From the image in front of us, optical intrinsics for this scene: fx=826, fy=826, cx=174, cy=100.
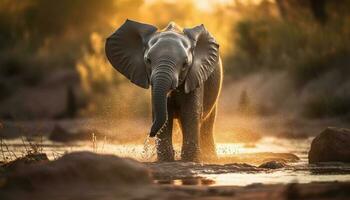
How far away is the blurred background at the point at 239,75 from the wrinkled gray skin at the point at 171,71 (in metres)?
2.90

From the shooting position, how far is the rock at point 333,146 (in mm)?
9695

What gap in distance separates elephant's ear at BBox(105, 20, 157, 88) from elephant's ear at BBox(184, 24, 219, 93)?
0.53 meters

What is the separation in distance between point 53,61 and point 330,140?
23585mm

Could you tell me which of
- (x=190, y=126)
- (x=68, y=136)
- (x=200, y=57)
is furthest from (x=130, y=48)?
(x=68, y=136)

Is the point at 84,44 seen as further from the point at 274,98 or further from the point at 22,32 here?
the point at 274,98

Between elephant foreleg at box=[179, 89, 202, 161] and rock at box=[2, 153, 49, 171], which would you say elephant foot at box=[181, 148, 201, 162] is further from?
rock at box=[2, 153, 49, 171]

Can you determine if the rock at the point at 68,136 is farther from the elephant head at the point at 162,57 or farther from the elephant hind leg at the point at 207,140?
the elephant head at the point at 162,57

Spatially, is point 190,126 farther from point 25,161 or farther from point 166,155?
point 25,161

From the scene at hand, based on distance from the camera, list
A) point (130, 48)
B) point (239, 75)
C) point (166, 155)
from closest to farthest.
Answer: point (166, 155) < point (130, 48) < point (239, 75)

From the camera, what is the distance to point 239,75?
23828 millimetres

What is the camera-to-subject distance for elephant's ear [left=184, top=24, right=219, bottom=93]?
965 centimetres

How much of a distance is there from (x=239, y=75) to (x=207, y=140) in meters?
12.7

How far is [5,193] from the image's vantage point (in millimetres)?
5852

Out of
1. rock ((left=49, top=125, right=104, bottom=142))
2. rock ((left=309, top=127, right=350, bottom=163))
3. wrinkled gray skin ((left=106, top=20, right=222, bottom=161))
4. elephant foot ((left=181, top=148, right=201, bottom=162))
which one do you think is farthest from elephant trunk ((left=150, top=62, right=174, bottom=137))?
rock ((left=49, top=125, right=104, bottom=142))
